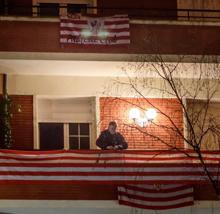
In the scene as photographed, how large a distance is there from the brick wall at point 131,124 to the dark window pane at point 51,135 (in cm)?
137

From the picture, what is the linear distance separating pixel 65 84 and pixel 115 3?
132 inches

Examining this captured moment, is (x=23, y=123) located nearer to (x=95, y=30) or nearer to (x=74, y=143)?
(x=74, y=143)

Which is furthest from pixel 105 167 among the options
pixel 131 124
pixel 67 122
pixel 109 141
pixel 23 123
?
pixel 23 123

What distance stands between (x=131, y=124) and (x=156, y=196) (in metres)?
4.08

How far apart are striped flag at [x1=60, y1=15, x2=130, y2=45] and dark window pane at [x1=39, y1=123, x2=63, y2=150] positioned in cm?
316

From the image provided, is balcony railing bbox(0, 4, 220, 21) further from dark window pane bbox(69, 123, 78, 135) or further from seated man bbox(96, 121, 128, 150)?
seated man bbox(96, 121, 128, 150)

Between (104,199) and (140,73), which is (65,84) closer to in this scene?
(140,73)

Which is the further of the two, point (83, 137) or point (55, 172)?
point (83, 137)

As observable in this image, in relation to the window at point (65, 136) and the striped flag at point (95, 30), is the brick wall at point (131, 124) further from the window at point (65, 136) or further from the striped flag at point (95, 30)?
the striped flag at point (95, 30)

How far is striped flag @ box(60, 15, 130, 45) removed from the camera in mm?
19766

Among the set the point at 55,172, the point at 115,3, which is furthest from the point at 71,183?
the point at 115,3

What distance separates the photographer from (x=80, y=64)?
20.2 m

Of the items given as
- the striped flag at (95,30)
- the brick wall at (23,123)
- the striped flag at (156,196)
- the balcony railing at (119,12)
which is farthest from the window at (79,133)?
the striped flag at (156,196)

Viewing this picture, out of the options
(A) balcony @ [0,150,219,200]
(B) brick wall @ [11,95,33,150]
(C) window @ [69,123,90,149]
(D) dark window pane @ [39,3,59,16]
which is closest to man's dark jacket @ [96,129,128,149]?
(A) balcony @ [0,150,219,200]
